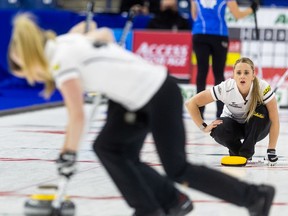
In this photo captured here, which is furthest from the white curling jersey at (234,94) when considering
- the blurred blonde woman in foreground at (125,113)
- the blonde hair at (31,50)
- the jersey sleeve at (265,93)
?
the blonde hair at (31,50)

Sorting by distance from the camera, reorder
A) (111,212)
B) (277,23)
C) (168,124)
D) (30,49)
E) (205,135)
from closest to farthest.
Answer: (30,49) < (168,124) < (111,212) < (205,135) < (277,23)

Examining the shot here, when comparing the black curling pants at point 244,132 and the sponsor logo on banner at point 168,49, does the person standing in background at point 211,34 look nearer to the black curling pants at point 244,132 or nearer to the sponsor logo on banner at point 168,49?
the black curling pants at point 244,132

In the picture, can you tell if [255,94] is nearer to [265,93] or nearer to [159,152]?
[265,93]

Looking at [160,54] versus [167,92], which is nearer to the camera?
[167,92]

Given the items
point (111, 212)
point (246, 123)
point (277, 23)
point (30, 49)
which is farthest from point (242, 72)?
point (277, 23)

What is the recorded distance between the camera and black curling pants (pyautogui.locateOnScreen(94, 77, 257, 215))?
4.02 m

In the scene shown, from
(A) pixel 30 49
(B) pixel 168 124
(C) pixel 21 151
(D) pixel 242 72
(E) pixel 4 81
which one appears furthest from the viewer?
(E) pixel 4 81

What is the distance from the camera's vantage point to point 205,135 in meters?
8.44

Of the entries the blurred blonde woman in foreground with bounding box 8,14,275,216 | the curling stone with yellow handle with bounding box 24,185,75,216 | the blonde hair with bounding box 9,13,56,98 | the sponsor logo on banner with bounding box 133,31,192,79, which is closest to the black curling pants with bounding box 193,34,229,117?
the sponsor logo on banner with bounding box 133,31,192,79

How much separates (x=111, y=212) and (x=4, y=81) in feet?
28.4

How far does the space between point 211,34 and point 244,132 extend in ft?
8.79

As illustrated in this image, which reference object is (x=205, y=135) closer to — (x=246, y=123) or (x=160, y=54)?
(x=246, y=123)

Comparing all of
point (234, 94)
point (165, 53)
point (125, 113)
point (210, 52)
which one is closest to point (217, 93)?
point (234, 94)

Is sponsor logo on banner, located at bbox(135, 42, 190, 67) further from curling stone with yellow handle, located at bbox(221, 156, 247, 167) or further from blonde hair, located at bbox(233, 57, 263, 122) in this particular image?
blonde hair, located at bbox(233, 57, 263, 122)
